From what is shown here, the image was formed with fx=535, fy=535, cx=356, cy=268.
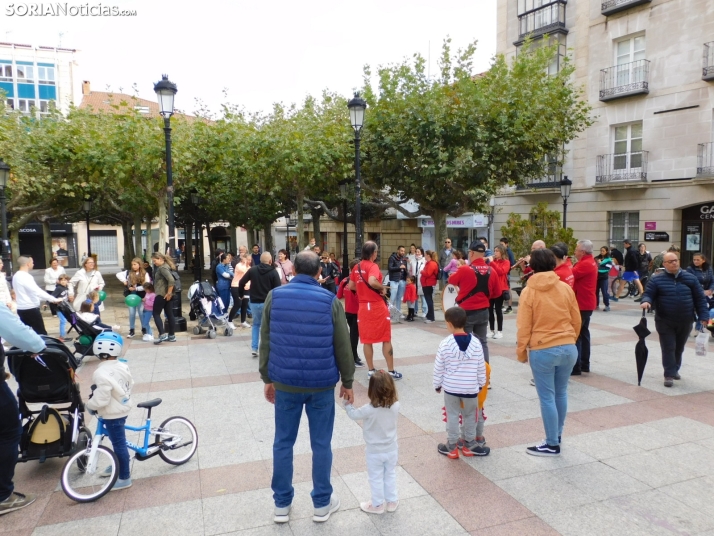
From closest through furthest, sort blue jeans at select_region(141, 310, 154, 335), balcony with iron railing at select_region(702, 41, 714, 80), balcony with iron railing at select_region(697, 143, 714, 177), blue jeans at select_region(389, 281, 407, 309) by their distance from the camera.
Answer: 1. blue jeans at select_region(141, 310, 154, 335)
2. blue jeans at select_region(389, 281, 407, 309)
3. balcony with iron railing at select_region(702, 41, 714, 80)
4. balcony with iron railing at select_region(697, 143, 714, 177)

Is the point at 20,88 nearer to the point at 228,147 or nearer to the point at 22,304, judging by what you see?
the point at 228,147

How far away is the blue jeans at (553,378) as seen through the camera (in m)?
4.64

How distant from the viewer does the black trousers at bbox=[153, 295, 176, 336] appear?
10188 millimetres

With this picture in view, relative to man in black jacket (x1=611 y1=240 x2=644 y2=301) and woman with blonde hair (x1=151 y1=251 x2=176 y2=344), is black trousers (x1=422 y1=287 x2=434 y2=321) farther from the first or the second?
man in black jacket (x1=611 y1=240 x2=644 y2=301)

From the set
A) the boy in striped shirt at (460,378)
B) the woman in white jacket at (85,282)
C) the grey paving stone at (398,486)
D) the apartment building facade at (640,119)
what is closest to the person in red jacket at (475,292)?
the boy in striped shirt at (460,378)

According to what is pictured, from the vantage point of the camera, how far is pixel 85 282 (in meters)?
10.4

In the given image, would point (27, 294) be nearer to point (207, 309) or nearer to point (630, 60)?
point (207, 309)

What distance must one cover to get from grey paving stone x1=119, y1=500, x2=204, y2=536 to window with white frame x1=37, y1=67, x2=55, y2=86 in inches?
2076

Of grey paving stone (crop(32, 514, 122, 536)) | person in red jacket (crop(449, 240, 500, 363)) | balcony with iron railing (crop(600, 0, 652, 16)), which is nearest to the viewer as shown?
grey paving stone (crop(32, 514, 122, 536))

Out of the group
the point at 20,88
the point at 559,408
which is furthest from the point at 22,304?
the point at 20,88

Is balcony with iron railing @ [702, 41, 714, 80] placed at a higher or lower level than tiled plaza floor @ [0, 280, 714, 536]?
higher

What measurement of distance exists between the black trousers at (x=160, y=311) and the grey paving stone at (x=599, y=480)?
312 inches

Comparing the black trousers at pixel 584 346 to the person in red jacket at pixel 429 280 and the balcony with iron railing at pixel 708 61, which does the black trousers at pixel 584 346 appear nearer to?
the person in red jacket at pixel 429 280

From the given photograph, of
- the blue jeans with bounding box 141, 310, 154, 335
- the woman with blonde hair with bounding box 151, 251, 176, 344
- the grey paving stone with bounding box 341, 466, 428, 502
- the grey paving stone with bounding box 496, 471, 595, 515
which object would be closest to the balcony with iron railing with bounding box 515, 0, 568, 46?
the woman with blonde hair with bounding box 151, 251, 176, 344
